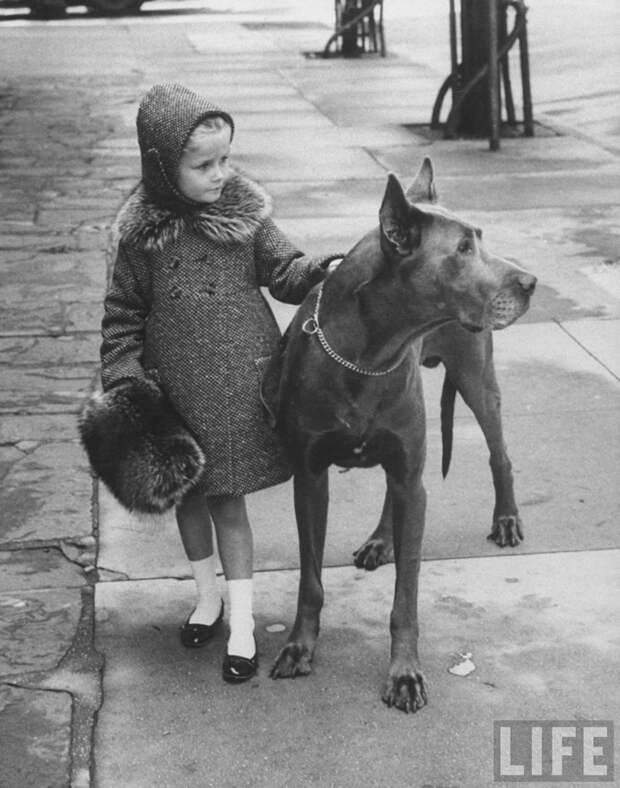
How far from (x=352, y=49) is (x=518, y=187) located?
9.47 m

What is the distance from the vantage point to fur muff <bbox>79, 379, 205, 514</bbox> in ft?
12.8

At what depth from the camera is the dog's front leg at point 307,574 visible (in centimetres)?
398

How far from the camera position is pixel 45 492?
536 centimetres

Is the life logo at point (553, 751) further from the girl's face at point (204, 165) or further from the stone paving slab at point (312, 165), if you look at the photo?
the stone paving slab at point (312, 165)

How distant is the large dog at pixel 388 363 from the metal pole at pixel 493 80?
8.24m

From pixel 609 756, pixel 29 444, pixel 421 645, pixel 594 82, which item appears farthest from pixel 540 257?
pixel 594 82

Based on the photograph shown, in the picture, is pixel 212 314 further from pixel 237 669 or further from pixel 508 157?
pixel 508 157

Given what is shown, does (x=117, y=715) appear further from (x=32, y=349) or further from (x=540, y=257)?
(x=540, y=257)

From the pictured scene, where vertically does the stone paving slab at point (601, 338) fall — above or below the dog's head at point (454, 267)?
below

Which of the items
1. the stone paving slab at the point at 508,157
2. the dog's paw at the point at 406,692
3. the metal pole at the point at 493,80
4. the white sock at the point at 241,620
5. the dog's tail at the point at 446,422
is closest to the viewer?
the dog's paw at the point at 406,692

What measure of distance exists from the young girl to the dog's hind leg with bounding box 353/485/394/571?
25.9 inches

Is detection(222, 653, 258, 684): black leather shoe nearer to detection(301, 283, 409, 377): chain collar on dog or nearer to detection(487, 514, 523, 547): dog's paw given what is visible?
detection(301, 283, 409, 377): chain collar on dog

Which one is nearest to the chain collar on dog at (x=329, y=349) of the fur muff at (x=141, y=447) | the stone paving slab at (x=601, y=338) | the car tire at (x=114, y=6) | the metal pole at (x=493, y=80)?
the fur muff at (x=141, y=447)

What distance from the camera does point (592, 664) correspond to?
3998 mm
